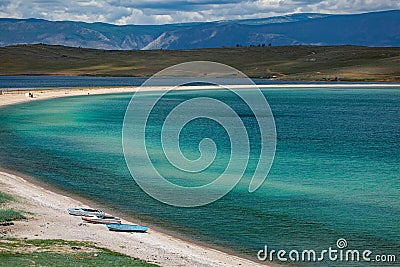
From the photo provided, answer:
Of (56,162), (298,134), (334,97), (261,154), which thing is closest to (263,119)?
(298,134)

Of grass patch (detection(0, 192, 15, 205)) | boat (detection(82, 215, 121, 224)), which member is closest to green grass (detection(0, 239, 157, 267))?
boat (detection(82, 215, 121, 224))

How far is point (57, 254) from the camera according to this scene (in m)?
19.2

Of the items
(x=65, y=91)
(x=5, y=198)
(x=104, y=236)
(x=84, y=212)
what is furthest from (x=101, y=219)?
(x=65, y=91)

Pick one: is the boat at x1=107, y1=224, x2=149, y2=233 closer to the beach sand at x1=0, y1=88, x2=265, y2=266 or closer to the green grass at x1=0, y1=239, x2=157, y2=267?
the beach sand at x1=0, y1=88, x2=265, y2=266

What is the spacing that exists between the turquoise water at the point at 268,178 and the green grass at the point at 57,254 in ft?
16.4

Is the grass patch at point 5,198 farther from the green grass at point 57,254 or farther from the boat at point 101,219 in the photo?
the green grass at point 57,254

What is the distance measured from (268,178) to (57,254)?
19103 mm

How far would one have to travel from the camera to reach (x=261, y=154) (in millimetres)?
A: 46125

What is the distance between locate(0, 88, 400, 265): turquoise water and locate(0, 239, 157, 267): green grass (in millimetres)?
4987

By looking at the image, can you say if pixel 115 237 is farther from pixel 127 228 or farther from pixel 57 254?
pixel 57 254

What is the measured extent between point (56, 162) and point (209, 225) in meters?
18.3

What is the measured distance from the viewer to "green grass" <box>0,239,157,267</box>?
18.1 m

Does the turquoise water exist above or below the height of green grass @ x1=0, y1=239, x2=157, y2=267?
above

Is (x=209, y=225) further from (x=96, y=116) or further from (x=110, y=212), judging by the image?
(x=96, y=116)
